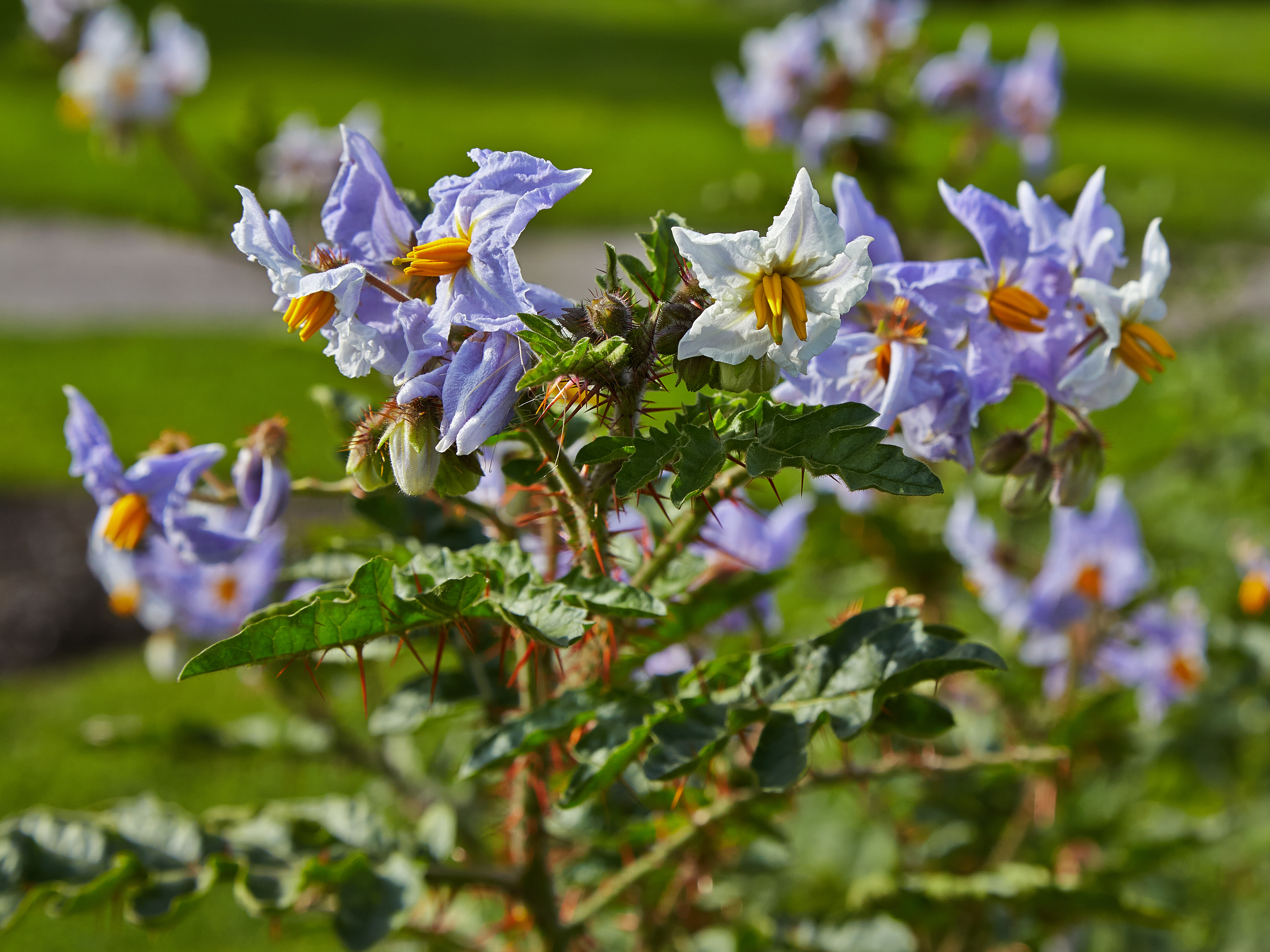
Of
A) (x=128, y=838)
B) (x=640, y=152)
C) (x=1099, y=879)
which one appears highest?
(x=640, y=152)

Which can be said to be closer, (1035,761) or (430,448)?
(430,448)

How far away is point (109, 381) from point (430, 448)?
8351mm

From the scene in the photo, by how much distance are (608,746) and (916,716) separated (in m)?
0.30

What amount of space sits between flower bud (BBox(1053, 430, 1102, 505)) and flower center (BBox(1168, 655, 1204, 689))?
1.25m

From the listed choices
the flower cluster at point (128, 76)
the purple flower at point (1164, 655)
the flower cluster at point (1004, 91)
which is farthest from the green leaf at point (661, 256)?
the flower cluster at point (128, 76)

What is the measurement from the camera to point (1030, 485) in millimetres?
1191

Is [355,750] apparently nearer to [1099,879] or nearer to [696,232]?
[1099,879]

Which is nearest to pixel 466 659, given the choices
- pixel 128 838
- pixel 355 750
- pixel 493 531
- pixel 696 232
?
pixel 493 531

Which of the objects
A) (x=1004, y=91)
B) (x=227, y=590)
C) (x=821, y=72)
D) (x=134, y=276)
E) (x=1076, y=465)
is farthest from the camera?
(x=134, y=276)

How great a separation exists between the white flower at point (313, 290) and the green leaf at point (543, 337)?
0.46 ft

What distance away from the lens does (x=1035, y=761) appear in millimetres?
1354

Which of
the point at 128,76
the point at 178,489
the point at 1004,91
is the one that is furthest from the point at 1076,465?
the point at 128,76

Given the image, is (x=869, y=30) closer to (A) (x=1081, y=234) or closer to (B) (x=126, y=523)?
(A) (x=1081, y=234)

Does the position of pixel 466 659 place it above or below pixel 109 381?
below
